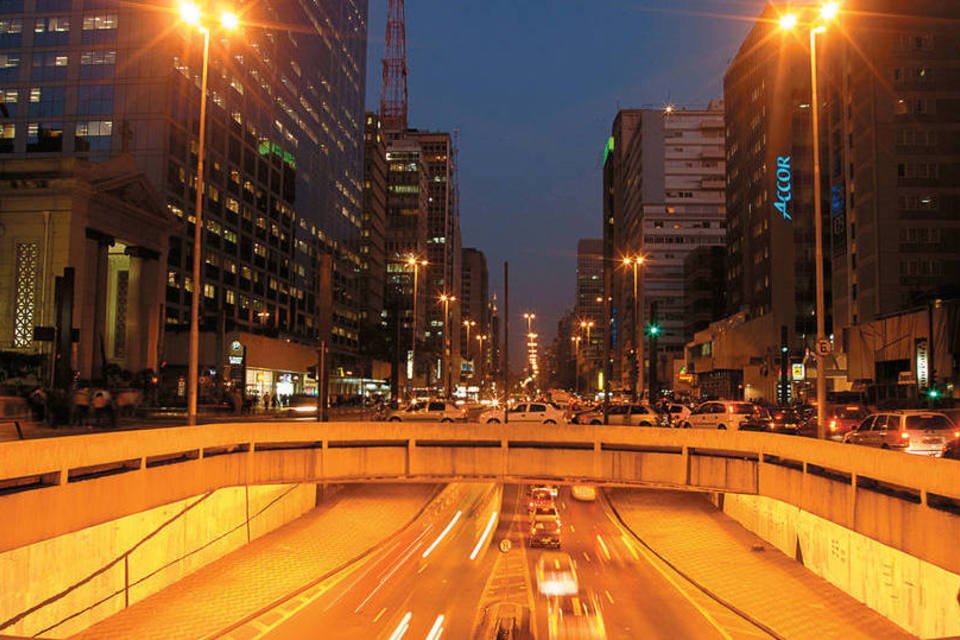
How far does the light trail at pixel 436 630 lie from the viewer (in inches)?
761

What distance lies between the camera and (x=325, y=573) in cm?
2584

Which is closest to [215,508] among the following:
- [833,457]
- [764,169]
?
[833,457]

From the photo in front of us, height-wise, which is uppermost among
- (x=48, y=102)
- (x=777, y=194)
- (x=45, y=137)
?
(x=48, y=102)

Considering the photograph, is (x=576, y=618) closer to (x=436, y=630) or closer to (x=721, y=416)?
(x=436, y=630)

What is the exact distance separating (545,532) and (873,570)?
11848mm

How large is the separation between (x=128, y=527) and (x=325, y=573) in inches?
290

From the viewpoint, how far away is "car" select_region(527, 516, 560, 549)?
1129 inches

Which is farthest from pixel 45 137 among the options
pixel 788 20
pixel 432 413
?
pixel 788 20

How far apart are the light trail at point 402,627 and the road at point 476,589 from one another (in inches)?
1.0

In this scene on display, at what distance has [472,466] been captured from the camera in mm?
24891

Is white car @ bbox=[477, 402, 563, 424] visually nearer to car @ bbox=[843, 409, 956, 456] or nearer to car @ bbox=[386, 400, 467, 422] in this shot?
car @ bbox=[386, 400, 467, 422]

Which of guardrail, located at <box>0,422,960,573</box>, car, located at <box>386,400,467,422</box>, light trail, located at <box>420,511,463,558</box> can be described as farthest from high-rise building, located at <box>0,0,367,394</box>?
guardrail, located at <box>0,422,960,573</box>

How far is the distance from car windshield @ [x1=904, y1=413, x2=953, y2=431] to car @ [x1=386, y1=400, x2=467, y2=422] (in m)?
26.4

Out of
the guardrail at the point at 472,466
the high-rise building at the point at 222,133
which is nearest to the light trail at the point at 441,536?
the guardrail at the point at 472,466
